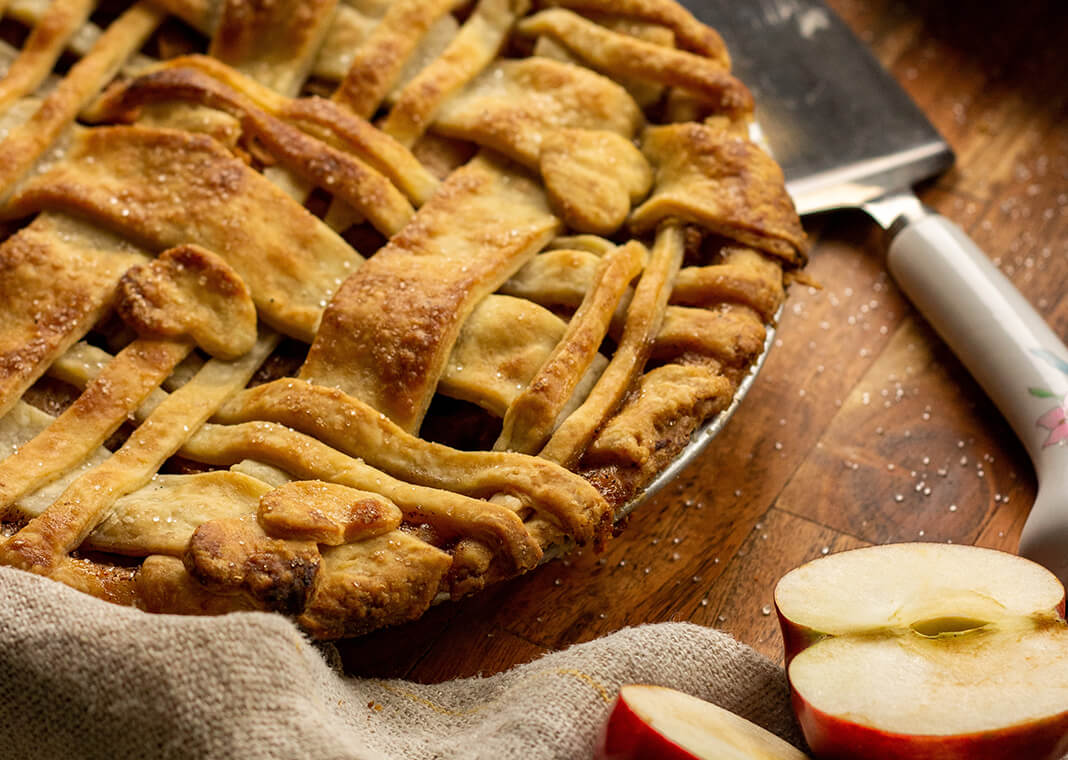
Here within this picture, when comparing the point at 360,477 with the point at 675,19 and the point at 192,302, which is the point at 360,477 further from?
the point at 675,19

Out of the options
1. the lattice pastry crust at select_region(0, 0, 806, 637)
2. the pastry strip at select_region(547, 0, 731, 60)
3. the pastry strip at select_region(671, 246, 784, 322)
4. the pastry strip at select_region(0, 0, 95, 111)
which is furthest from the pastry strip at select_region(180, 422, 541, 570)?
the pastry strip at select_region(547, 0, 731, 60)

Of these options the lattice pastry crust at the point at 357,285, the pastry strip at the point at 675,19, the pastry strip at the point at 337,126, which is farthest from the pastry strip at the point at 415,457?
the pastry strip at the point at 675,19

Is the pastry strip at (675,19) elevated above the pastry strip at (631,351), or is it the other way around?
the pastry strip at (675,19)

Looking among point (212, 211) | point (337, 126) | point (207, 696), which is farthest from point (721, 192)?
point (207, 696)

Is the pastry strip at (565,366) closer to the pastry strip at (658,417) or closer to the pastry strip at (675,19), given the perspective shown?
the pastry strip at (658,417)

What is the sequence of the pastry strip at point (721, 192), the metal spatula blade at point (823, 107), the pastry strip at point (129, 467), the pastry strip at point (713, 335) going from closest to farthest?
1. the pastry strip at point (129, 467)
2. the pastry strip at point (713, 335)
3. the pastry strip at point (721, 192)
4. the metal spatula blade at point (823, 107)

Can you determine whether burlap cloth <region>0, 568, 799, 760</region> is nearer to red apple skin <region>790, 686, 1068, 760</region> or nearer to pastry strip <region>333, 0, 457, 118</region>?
red apple skin <region>790, 686, 1068, 760</region>
